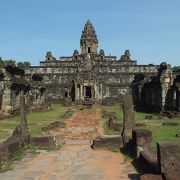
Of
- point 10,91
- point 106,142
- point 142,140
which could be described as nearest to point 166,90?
point 10,91

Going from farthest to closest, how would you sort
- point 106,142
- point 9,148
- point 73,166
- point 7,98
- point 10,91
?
point 10,91
point 7,98
point 106,142
point 9,148
point 73,166

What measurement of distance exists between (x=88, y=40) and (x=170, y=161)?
6143 cm

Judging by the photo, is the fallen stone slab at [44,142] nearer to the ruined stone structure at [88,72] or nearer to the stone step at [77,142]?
the stone step at [77,142]

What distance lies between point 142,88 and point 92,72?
389 inches

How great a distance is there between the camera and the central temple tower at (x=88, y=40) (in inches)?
2712

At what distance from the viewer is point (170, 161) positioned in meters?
8.59

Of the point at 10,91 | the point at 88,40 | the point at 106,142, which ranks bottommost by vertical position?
the point at 106,142

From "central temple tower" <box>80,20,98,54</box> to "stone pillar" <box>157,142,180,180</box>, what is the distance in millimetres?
61123

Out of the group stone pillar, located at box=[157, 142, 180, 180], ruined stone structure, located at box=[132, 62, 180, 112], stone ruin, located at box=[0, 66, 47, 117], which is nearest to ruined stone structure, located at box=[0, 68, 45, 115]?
stone ruin, located at box=[0, 66, 47, 117]

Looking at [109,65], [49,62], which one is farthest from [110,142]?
[49,62]

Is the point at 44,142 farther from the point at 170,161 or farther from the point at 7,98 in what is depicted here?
the point at 7,98

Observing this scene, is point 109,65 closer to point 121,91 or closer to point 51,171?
point 121,91

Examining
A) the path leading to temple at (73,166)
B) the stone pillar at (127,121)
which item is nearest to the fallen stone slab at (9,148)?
the path leading to temple at (73,166)

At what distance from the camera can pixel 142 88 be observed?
49.2m
